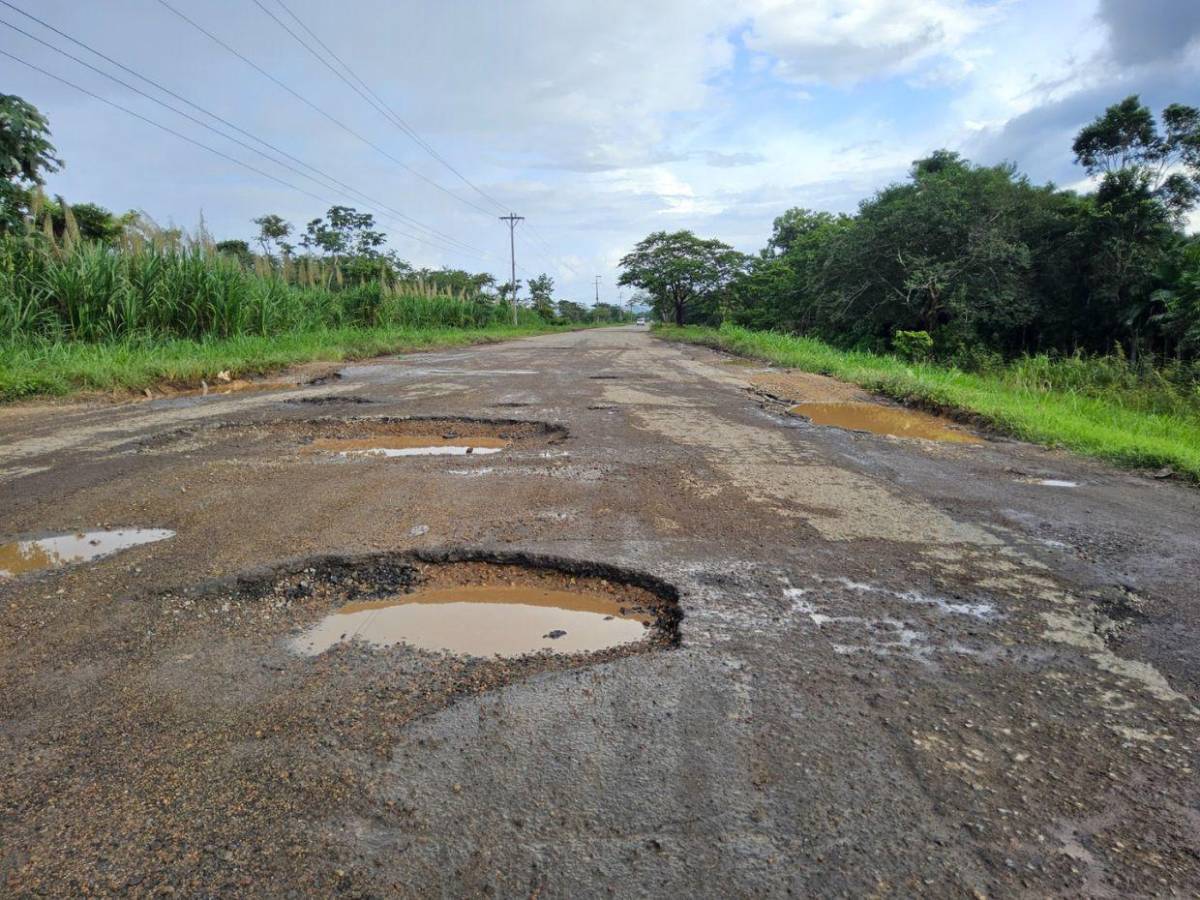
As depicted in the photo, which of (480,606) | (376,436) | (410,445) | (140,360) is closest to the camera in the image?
(480,606)

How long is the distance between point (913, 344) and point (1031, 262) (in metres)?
4.52

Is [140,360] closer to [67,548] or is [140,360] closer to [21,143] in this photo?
[21,143]

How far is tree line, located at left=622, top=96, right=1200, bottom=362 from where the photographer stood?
653 inches

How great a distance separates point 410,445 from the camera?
570 centimetres

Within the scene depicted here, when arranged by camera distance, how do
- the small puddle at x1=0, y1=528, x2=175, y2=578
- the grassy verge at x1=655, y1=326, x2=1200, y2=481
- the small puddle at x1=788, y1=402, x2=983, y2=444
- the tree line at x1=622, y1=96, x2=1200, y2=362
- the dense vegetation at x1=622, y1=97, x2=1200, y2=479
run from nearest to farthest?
the small puddle at x1=0, y1=528, x2=175, y2=578 → the grassy verge at x1=655, y1=326, x2=1200, y2=481 → the small puddle at x1=788, y1=402, x2=983, y2=444 → the dense vegetation at x1=622, y1=97, x2=1200, y2=479 → the tree line at x1=622, y1=96, x2=1200, y2=362

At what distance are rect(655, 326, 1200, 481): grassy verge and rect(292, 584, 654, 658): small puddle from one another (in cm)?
475

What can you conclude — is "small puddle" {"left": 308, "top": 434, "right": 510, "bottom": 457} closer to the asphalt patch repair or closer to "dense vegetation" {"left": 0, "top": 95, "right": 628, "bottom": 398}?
the asphalt patch repair

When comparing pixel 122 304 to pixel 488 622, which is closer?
pixel 488 622

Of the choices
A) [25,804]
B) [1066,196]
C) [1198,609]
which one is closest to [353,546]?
[25,804]

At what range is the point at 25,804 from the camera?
61.6 inches

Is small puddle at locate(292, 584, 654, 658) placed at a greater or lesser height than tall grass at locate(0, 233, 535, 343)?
lesser

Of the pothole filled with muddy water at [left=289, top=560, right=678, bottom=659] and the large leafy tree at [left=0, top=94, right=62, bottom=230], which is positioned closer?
the pothole filled with muddy water at [left=289, top=560, right=678, bottom=659]

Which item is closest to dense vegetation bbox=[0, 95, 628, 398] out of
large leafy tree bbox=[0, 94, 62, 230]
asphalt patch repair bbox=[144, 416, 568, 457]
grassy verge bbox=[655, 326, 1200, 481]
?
large leafy tree bbox=[0, 94, 62, 230]

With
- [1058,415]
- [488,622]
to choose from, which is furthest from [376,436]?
[1058,415]
